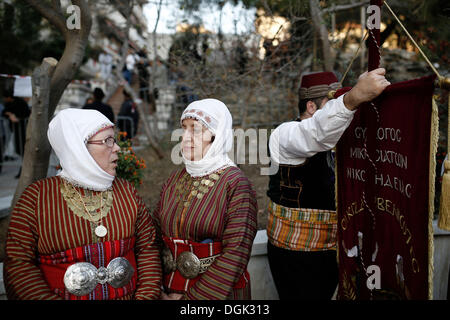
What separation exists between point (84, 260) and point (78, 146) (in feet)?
2.04

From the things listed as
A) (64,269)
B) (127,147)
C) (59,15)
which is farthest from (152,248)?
(127,147)

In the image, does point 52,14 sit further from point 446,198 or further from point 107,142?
point 446,198

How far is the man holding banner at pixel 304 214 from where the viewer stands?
2.45 meters

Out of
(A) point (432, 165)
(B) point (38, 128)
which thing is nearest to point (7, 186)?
(B) point (38, 128)

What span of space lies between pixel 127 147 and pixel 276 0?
3.74 meters

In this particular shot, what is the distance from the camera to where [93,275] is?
1.96 m

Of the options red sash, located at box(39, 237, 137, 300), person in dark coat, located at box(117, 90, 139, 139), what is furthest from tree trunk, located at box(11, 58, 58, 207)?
person in dark coat, located at box(117, 90, 139, 139)

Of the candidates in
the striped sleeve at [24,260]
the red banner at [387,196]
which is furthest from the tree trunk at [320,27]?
the striped sleeve at [24,260]

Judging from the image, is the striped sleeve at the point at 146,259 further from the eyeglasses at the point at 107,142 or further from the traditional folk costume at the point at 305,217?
the traditional folk costume at the point at 305,217

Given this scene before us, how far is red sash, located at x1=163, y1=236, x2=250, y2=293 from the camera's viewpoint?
2.13m

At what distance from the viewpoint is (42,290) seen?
6.25ft

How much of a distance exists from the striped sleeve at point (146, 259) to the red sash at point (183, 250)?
9cm

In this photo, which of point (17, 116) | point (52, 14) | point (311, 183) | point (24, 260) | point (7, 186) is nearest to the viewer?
point (24, 260)
